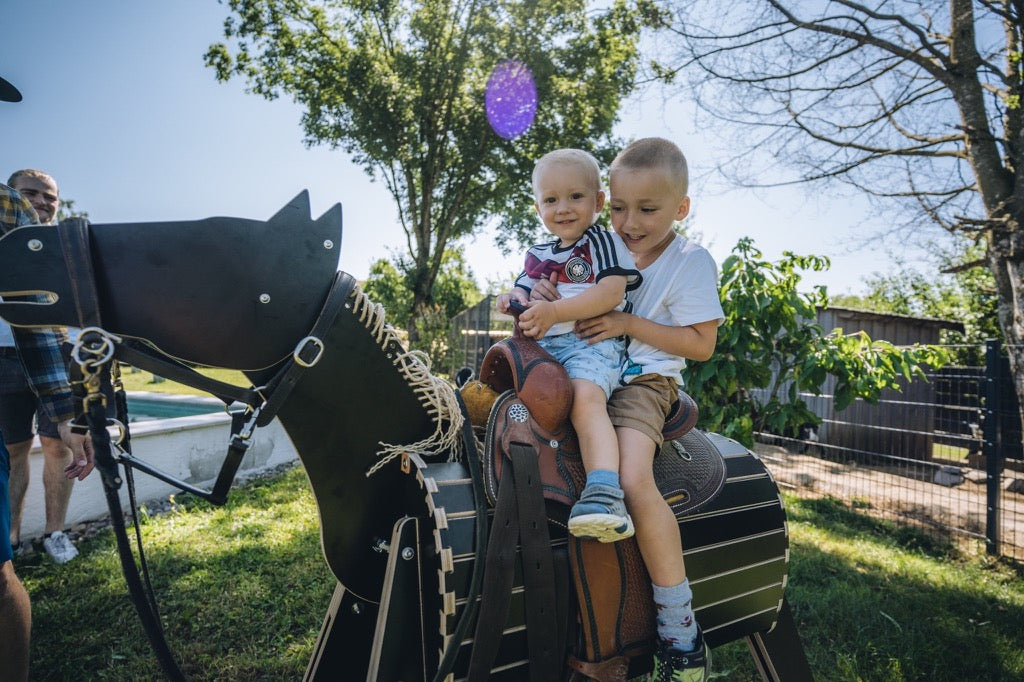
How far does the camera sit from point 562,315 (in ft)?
5.35

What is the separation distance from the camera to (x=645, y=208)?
1.78 meters

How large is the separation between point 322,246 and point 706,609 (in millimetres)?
1664

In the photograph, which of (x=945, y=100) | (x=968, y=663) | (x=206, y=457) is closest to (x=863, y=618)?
(x=968, y=663)

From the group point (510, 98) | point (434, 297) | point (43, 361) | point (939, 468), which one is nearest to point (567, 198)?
point (43, 361)

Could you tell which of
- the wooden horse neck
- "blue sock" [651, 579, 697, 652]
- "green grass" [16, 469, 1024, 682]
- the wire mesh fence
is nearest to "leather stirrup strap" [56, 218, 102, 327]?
the wooden horse neck

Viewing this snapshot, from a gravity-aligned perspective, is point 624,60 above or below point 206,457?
above

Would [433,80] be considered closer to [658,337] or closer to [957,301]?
[658,337]

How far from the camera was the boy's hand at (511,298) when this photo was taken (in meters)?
1.79

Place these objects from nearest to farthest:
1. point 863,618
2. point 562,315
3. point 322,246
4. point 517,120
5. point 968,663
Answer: point 322,246 < point 562,315 < point 968,663 < point 863,618 < point 517,120

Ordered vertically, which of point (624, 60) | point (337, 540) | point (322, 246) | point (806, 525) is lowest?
point (806, 525)

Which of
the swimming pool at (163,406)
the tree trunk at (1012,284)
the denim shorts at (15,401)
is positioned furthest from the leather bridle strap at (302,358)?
the swimming pool at (163,406)

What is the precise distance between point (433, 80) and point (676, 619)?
1504 centimetres

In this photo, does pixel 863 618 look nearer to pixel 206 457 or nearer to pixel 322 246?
pixel 322 246

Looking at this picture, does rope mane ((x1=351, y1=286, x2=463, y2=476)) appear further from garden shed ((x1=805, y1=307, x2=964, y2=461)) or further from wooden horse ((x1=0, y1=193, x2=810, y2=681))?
garden shed ((x1=805, y1=307, x2=964, y2=461))
